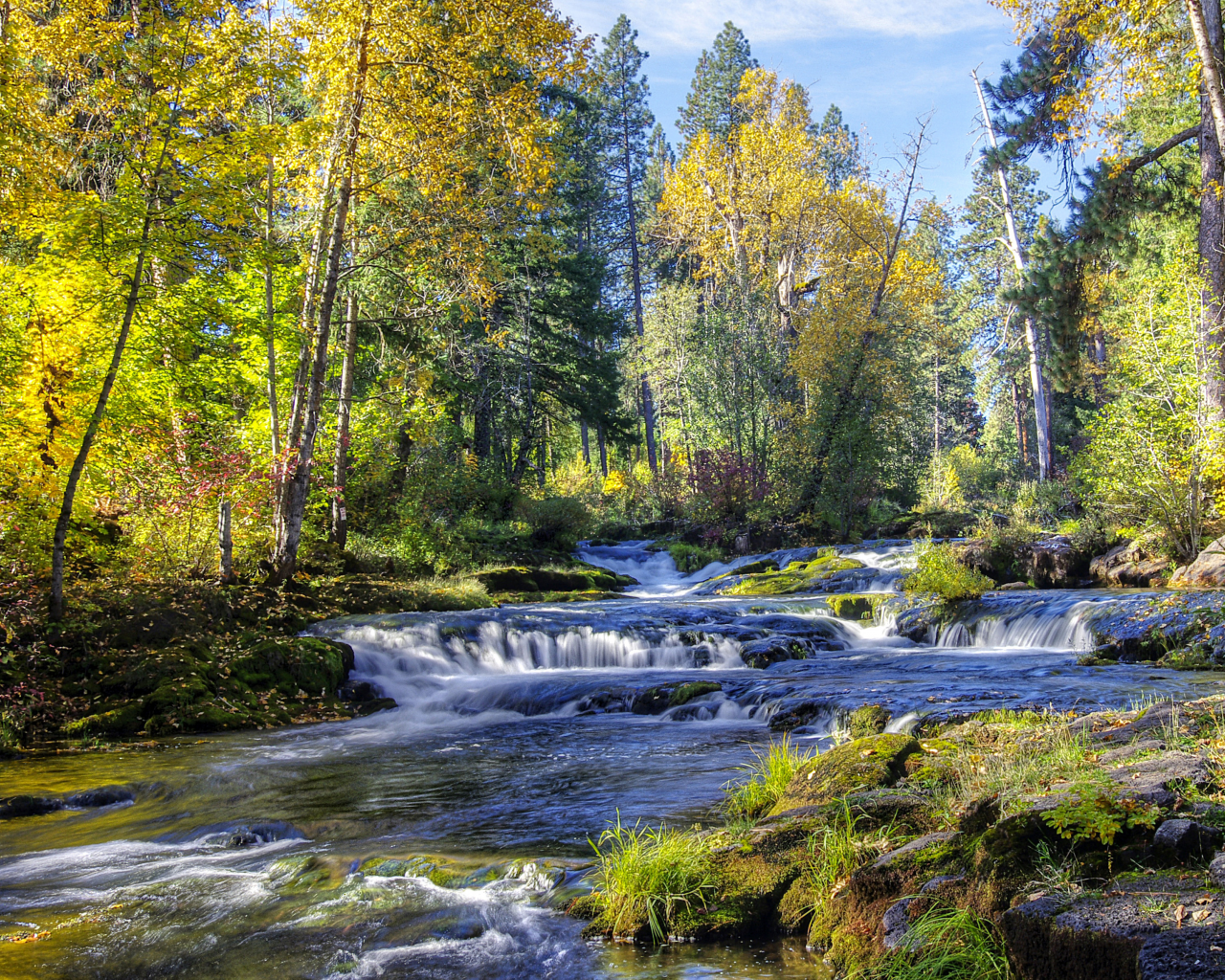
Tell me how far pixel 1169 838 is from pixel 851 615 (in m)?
11.6

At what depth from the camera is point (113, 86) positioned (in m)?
9.35

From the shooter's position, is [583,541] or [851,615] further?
[583,541]

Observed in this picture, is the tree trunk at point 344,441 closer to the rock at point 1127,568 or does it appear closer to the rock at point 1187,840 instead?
the rock at point 1187,840

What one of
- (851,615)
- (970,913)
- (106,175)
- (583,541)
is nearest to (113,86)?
(106,175)

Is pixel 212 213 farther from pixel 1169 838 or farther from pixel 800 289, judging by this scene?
pixel 800 289

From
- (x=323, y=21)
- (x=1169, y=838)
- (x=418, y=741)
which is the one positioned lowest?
(x=418, y=741)

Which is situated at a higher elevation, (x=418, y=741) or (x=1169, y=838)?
(x=1169, y=838)

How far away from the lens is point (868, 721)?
7266mm

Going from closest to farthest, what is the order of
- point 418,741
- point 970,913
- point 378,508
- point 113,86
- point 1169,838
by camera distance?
point 1169,838 → point 970,913 → point 418,741 → point 113,86 → point 378,508

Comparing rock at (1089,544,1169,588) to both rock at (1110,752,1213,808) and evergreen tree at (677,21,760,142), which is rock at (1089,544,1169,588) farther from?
evergreen tree at (677,21,760,142)

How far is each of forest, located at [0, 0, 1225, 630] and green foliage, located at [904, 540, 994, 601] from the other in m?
2.81

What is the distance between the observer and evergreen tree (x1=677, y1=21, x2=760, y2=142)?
4153 cm

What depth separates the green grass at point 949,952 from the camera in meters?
2.90

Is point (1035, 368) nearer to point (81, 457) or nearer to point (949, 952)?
point (81, 457)
